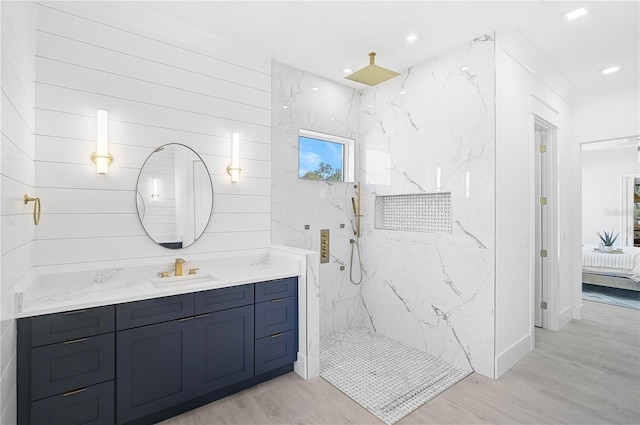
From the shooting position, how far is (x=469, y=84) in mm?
2916

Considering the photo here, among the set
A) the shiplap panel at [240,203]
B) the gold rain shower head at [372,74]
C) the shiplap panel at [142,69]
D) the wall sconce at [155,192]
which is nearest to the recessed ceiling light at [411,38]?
the gold rain shower head at [372,74]

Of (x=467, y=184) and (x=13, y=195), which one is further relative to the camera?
(x=467, y=184)

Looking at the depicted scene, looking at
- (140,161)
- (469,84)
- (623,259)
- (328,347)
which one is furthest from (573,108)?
(140,161)

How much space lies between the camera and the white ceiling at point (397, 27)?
2422 mm

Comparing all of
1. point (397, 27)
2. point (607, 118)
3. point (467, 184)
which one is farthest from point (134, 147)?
point (607, 118)

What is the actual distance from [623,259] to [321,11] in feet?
19.7

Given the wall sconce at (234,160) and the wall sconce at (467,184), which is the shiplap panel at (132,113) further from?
the wall sconce at (467,184)

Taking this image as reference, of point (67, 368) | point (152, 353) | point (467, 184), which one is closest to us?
point (67, 368)

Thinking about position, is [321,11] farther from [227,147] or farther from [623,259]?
[623,259]

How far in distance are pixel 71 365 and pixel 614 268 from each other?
23.1 ft

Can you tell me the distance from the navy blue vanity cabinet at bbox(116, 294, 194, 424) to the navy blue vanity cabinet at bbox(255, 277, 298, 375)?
1.72 ft

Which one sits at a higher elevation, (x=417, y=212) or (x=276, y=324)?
(x=417, y=212)

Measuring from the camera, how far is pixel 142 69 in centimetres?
255

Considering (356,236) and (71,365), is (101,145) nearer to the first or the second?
(71,365)
